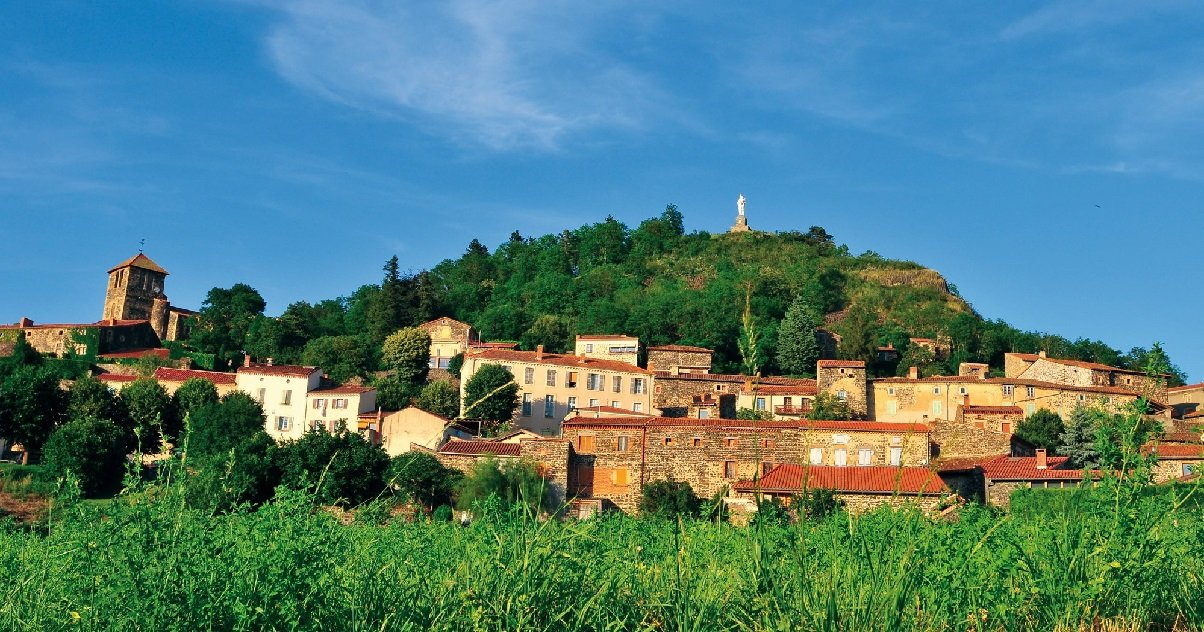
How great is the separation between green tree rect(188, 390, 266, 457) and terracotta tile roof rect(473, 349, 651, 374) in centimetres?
1047

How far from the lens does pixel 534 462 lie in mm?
37438

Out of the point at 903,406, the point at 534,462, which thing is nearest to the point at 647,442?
the point at 534,462

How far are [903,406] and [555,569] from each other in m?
45.9

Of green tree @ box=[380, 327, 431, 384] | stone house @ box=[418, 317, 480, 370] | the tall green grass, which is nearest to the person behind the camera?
the tall green grass

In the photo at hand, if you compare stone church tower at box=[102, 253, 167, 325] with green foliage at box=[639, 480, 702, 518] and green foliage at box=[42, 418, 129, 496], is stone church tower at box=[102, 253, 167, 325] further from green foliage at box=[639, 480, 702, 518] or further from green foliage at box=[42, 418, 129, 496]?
green foliage at box=[639, 480, 702, 518]

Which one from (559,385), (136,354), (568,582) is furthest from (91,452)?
(568,582)

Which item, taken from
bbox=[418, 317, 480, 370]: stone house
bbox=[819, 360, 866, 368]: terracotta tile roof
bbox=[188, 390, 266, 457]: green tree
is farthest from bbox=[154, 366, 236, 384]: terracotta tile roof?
bbox=[819, 360, 866, 368]: terracotta tile roof

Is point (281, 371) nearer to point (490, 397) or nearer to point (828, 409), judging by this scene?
point (490, 397)

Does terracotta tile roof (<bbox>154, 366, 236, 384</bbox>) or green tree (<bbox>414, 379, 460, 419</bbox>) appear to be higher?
terracotta tile roof (<bbox>154, 366, 236, 384</bbox>)

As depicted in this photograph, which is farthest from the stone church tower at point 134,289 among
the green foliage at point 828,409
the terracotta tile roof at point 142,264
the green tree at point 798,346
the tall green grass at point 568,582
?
the tall green grass at point 568,582

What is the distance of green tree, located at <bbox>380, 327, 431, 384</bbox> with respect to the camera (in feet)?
189

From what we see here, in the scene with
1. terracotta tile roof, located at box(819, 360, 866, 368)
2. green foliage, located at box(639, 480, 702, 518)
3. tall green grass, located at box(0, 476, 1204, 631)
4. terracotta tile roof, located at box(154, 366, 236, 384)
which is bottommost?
green foliage, located at box(639, 480, 702, 518)

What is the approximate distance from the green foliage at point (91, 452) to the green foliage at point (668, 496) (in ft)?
60.1

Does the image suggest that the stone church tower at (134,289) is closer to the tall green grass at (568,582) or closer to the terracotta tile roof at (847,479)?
the terracotta tile roof at (847,479)
